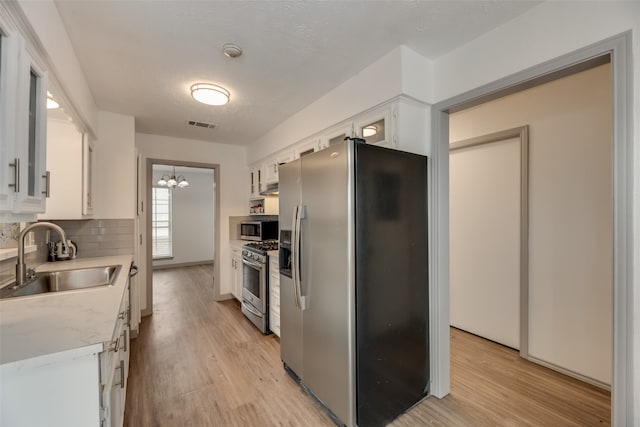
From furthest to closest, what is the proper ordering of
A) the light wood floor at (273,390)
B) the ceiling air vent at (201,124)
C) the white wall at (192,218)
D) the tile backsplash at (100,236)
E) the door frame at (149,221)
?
the white wall at (192,218) → the door frame at (149,221) → the ceiling air vent at (201,124) → the tile backsplash at (100,236) → the light wood floor at (273,390)

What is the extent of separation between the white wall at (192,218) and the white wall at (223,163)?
3.12 m

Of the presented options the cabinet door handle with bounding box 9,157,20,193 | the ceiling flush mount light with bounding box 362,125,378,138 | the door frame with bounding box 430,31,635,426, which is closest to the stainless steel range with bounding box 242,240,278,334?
the ceiling flush mount light with bounding box 362,125,378,138

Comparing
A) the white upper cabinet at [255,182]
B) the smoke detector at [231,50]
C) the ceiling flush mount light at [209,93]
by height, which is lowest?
the white upper cabinet at [255,182]

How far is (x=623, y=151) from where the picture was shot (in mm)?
1271

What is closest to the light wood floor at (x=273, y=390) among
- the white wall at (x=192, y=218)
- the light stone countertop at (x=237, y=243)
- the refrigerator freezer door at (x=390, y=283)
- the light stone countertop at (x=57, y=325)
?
the refrigerator freezer door at (x=390, y=283)

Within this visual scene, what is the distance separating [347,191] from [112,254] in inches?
119

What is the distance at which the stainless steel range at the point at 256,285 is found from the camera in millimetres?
3162

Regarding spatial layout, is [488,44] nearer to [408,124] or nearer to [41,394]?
[408,124]

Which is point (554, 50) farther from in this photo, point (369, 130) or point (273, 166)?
point (273, 166)

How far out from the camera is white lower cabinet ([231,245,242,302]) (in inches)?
159

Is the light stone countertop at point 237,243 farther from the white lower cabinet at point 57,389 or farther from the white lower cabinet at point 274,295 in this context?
the white lower cabinet at point 57,389

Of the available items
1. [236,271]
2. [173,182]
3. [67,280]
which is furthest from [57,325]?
[173,182]

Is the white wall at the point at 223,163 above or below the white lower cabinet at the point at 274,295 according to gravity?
above

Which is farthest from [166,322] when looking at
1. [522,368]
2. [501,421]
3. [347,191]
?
[522,368]
